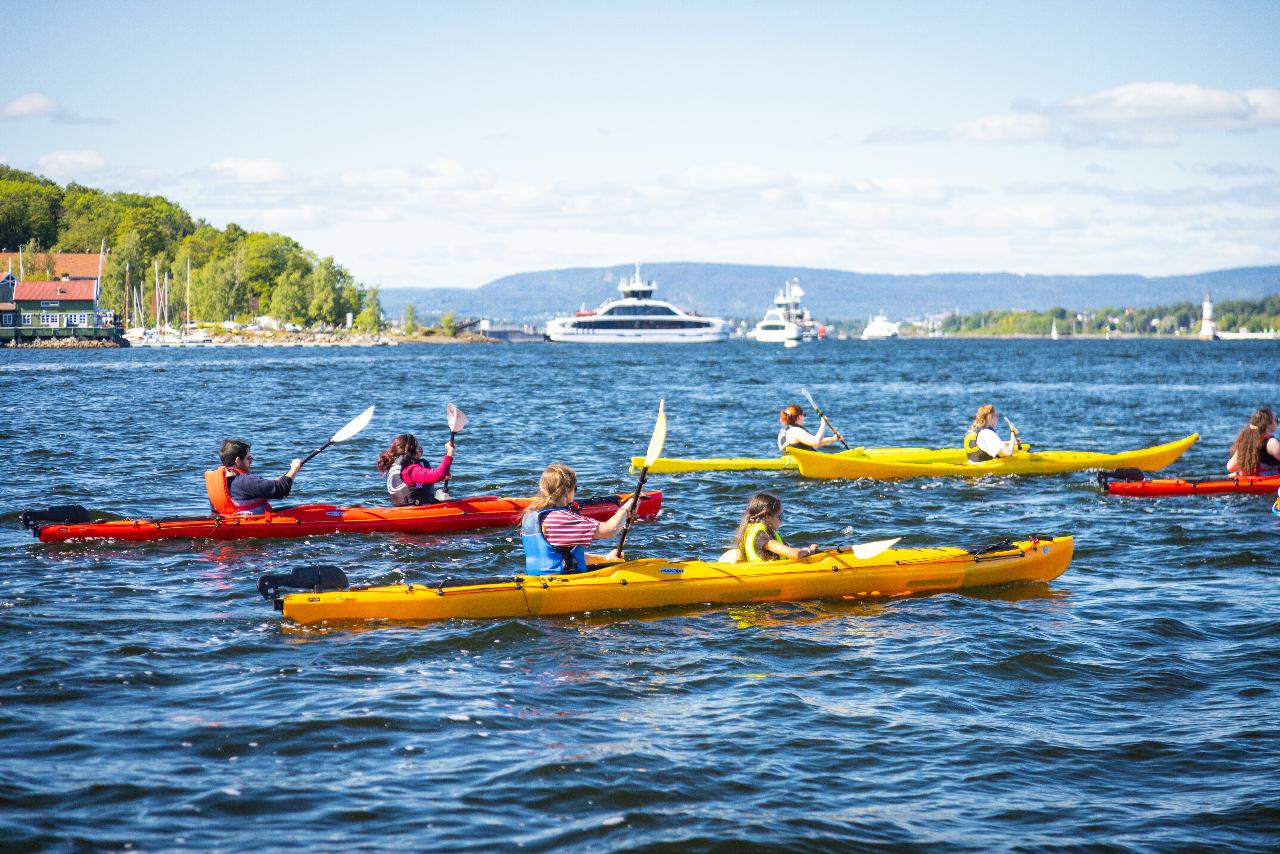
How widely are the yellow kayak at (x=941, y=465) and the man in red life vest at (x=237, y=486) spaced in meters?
8.44

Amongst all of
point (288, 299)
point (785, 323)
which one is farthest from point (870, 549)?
point (785, 323)

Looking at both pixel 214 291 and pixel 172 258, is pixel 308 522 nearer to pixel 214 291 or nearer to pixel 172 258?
pixel 214 291

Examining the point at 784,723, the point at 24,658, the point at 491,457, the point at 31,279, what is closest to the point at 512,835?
the point at 784,723

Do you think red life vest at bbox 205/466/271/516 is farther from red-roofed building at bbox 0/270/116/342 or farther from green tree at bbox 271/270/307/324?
green tree at bbox 271/270/307/324

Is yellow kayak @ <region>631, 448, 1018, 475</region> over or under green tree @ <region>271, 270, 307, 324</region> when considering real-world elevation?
under

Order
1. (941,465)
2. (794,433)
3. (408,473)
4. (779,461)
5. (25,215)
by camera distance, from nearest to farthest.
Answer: (408,473)
(794,433)
(941,465)
(779,461)
(25,215)

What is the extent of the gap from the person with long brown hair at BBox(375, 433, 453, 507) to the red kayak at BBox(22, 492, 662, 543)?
0.73 feet

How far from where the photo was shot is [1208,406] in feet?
127

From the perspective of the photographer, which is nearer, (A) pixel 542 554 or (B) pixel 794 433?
(A) pixel 542 554

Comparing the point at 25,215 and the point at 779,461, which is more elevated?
the point at 25,215

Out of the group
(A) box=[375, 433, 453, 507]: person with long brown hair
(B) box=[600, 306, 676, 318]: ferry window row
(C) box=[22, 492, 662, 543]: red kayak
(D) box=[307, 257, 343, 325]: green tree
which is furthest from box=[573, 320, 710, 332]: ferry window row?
(A) box=[375, 433, 453, 507]: person with long brown hair

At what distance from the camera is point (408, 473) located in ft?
45.0

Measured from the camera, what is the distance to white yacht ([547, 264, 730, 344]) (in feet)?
428

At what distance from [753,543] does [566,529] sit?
1.74 m
